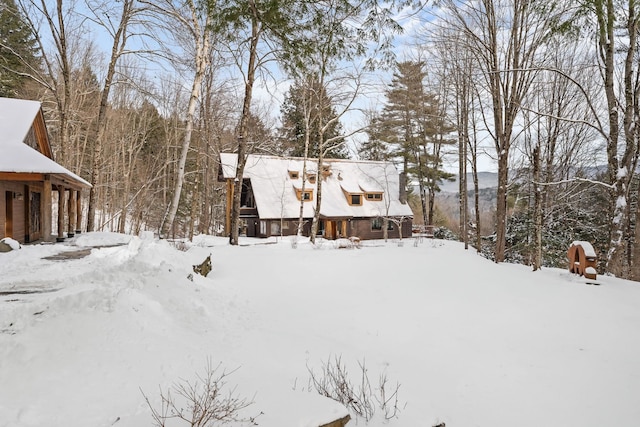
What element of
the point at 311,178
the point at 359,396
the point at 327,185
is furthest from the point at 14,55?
the point at 359,396

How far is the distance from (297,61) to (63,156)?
43.1 feet

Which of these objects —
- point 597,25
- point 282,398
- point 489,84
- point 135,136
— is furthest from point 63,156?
point 597,25

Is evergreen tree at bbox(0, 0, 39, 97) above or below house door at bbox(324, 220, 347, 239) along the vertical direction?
above

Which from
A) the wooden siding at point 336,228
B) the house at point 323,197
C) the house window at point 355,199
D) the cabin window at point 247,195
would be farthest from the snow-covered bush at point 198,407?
the house window at point 355,199

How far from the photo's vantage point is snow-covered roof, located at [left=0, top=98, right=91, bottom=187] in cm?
957

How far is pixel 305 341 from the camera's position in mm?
5406

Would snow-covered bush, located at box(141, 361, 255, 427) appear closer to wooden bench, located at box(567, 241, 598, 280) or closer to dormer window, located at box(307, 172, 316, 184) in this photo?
wooden bench, located at box(567, 241, 598, 280)

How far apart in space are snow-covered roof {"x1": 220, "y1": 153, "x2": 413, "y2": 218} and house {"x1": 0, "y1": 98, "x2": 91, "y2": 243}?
9.97m

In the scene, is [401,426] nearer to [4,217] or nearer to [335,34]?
[335,34]

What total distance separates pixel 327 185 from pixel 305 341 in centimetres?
2157

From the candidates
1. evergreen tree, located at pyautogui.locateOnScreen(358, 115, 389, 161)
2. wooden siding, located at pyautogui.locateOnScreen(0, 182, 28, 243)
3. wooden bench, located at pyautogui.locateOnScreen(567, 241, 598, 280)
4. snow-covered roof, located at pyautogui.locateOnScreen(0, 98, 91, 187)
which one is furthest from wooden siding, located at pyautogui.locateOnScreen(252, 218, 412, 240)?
wooden bench, located at pyautogui.locateOnScreen(567, 241, 598, 280)

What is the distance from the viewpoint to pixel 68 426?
268 cm

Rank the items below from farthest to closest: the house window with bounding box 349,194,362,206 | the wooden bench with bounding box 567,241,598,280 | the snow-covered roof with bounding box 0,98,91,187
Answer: the house window with bounding box 349,194,362,206 < the snow-covered roof with bounding box 0,98,91,187 < the wooden bench with bounding box 567,241,598,280

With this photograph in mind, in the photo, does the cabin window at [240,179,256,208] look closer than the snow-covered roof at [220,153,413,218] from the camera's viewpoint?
No
